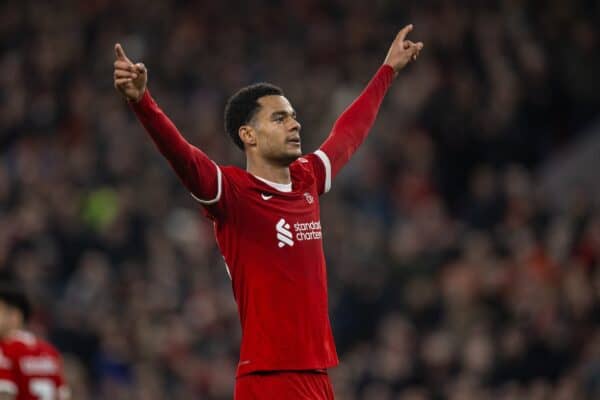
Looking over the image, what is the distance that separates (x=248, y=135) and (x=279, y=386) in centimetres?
114

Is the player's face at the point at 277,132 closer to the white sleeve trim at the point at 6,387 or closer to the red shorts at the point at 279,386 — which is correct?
the red shorts at the point at 279,386

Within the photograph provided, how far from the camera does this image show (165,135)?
528cm

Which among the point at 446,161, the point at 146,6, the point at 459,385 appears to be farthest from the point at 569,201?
the point at 146,6

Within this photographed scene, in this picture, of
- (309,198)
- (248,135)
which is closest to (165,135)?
(248,135)

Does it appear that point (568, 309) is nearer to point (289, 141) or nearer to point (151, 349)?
point (151, 349)

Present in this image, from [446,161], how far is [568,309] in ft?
11.9

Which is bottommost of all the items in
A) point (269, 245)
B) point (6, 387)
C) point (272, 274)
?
point (6, 387)

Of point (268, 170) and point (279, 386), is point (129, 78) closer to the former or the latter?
point (268, 170)

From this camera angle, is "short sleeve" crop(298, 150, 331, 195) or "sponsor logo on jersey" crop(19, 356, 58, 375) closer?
"short sleeve" crop(298, 150, 331, 195)

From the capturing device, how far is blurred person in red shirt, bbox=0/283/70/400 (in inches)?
299

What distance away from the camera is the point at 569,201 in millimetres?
13094

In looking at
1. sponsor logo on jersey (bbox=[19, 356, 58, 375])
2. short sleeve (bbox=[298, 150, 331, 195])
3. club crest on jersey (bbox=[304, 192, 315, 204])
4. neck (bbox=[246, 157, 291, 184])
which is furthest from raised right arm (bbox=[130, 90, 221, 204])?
sponsor logo on jersey (bbox=[19, 356, 58, 375])

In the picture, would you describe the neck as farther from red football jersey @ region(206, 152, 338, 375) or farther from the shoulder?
→ the shoulder

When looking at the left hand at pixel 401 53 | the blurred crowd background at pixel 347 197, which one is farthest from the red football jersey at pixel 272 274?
the blurred crowd background at pixel 347 197
